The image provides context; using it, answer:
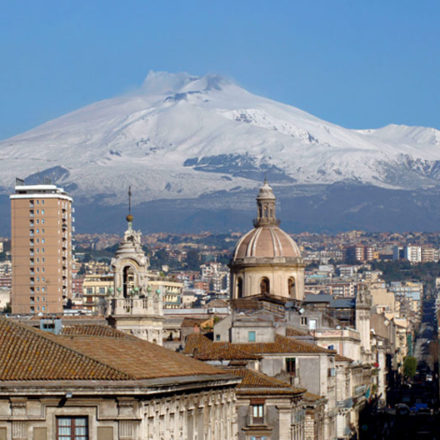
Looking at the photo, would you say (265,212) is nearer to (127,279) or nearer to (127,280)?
(127,279)

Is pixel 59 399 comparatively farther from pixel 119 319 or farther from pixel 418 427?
pixel 418 427

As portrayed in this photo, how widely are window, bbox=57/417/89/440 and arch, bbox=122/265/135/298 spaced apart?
5094 centimetres

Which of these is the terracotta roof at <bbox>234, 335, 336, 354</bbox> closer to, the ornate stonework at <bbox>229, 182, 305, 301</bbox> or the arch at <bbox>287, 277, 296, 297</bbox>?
the ornate stonework at <bbox>229, 182, 305, 301</bbox>

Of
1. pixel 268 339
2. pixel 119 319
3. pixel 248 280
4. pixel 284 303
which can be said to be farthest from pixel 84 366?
pixel 248 280

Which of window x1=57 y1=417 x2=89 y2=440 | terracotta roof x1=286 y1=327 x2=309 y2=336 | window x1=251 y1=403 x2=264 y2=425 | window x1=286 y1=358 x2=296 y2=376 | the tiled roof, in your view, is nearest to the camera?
window x1=57 y1=417 x2=89 y2=440

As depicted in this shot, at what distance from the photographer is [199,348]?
100500 millimetres

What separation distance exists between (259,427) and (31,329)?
3207cm

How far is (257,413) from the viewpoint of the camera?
84938 mm

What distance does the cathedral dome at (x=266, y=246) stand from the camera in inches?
6708

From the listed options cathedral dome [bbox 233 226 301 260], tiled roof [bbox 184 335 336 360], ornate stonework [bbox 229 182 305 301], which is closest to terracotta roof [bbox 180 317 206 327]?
ornate stonework [bbox 229 182 305 301]

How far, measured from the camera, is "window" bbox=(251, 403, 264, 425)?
84375 millimetres

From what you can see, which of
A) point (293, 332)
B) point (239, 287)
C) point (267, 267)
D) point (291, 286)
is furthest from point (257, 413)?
point (239, 287)

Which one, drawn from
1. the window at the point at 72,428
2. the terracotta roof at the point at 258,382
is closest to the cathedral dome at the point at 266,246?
the terracotta roof at the point at 258,382

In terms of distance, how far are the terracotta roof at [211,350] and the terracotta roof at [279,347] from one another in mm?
1032
